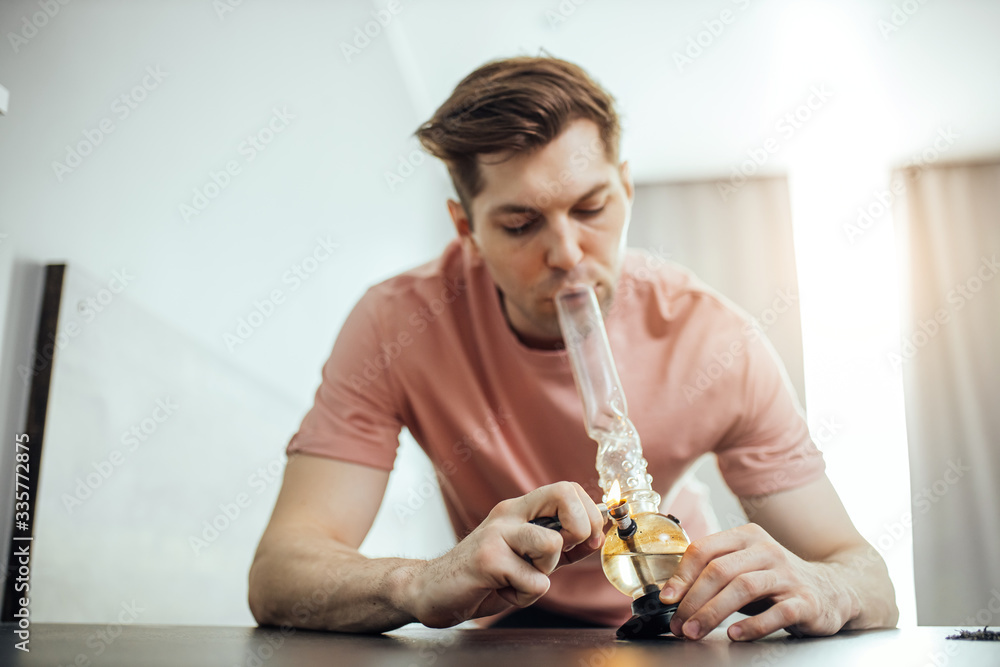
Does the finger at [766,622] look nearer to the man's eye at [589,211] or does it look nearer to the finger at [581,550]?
the finger at [581,550]

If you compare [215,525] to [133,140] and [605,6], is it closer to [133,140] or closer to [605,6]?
[133,140]

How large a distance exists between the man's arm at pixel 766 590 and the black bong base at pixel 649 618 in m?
0.01

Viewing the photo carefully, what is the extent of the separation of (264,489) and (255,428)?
0.48ft

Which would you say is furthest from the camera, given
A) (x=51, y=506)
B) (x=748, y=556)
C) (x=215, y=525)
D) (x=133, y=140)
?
(x=215, y=525)

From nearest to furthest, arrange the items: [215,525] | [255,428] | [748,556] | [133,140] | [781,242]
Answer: [748,556]
[133,140]
[215,525]
[255,428]
[781,242]

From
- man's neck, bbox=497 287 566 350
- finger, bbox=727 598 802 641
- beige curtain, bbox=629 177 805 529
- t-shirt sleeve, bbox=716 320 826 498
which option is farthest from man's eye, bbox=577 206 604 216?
beige curtain, bbox=629 177 805 529

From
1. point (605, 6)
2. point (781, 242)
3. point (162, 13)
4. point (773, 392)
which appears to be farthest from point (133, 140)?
point (781, 242)

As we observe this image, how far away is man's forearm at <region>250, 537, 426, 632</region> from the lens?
0.76 metres

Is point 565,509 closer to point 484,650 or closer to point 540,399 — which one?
point 484,650

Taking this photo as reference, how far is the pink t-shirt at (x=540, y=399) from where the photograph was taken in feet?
3.65

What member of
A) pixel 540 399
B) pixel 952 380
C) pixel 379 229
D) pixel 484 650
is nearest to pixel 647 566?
pixel 484 650

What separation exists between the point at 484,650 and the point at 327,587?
0.95 ft

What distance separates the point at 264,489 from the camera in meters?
1.74

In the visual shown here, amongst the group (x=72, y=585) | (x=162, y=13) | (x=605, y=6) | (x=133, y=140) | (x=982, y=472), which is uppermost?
(x=605, y=6)
